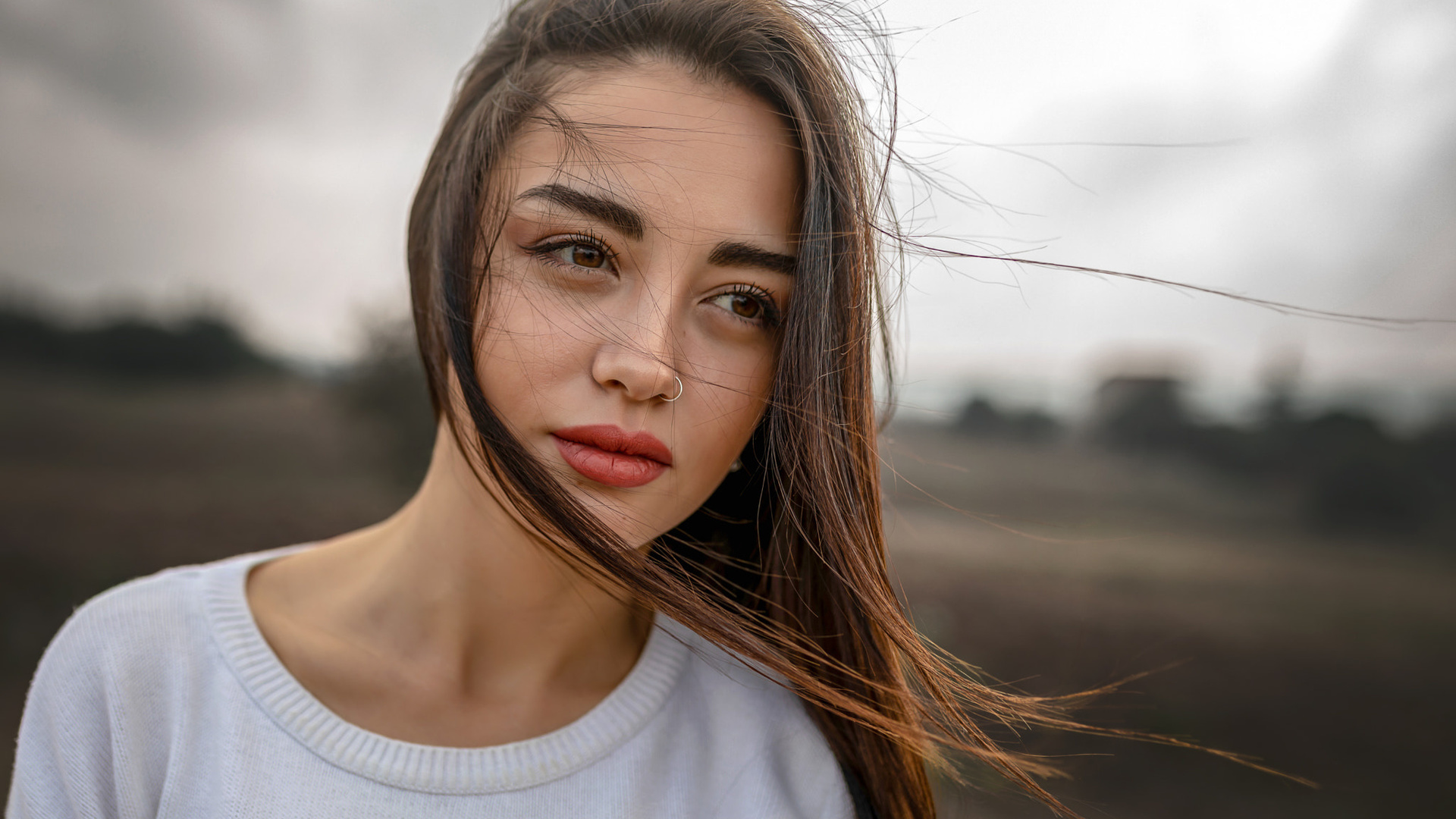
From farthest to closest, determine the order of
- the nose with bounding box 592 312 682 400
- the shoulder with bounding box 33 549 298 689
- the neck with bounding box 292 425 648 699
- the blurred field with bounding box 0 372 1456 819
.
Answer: the blurred field with bounding box 0 372 1456 819, the neck with bounding box 292 425 648 699, the shoulder with bounding box 33 549 298 689, the nose with bounding box 592 312 682 400

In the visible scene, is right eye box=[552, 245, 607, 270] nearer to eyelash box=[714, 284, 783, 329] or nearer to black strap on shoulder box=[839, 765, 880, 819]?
eyelash box=[714, 284, 783, 329]

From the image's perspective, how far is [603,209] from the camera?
1.03 meters

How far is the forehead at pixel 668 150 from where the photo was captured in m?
1.04

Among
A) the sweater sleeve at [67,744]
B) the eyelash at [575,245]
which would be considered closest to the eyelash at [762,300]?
the eyelash at [575,245]

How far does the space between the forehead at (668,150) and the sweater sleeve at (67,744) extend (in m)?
1.03

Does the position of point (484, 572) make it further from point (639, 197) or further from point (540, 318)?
point (639, 197)

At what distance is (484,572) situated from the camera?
4.17 ft

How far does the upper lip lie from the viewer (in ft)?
3.44

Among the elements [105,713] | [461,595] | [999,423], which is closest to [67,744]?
[105,713]

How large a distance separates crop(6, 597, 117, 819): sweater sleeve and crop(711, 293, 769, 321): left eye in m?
1.15

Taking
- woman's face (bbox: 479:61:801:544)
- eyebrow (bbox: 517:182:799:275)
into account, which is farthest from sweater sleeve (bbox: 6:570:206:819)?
eyebrow (bbox: 517:182:799:275)

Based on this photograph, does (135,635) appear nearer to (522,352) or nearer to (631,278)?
(522,352)

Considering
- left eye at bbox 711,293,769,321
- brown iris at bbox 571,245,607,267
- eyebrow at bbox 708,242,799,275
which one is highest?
eyebrow at bbox 708,242,799,275

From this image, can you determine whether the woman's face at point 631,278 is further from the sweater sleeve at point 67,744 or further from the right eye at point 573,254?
the sweater sleeve at point 67,744
